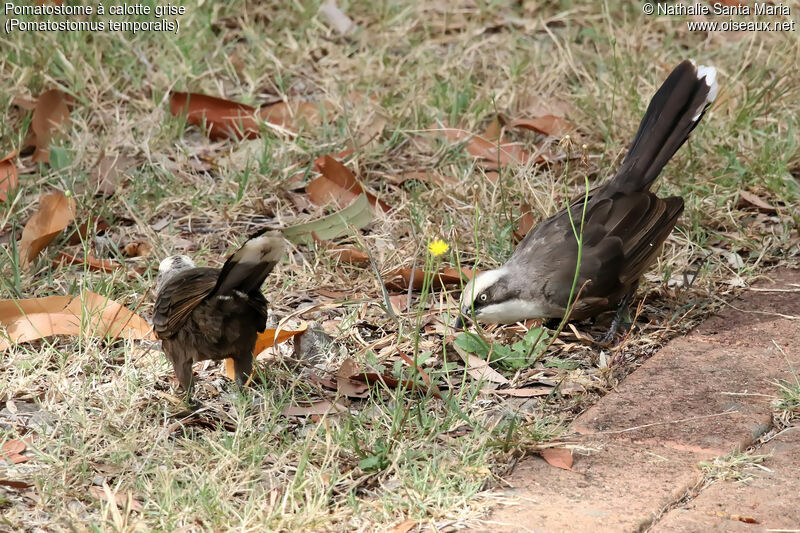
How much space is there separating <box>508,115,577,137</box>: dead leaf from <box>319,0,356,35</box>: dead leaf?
167cm

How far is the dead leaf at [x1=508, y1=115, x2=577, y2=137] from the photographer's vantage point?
5.86 meters

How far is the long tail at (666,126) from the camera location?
4.75 metres

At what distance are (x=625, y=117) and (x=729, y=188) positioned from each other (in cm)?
78

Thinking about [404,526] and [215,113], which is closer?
[404,526]

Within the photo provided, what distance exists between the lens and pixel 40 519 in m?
3.04

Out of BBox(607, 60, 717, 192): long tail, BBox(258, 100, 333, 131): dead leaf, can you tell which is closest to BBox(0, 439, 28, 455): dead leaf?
BBox(607, 60, 717, 192): long tail

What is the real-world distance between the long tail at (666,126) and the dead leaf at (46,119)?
123 inches

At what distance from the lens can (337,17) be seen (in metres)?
7.07

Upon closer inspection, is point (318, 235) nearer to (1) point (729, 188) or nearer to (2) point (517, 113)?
(2) point (517, 113)

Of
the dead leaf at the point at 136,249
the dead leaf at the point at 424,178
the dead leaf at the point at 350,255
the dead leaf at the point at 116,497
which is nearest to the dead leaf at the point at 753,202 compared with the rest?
the dead leaf at the point at 424,178

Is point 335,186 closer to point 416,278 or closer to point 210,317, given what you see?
point 416,278

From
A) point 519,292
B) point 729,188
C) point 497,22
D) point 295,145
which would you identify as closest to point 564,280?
point 519,292

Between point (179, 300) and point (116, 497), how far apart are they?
86cm

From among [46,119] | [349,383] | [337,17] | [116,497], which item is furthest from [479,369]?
[337,17]
